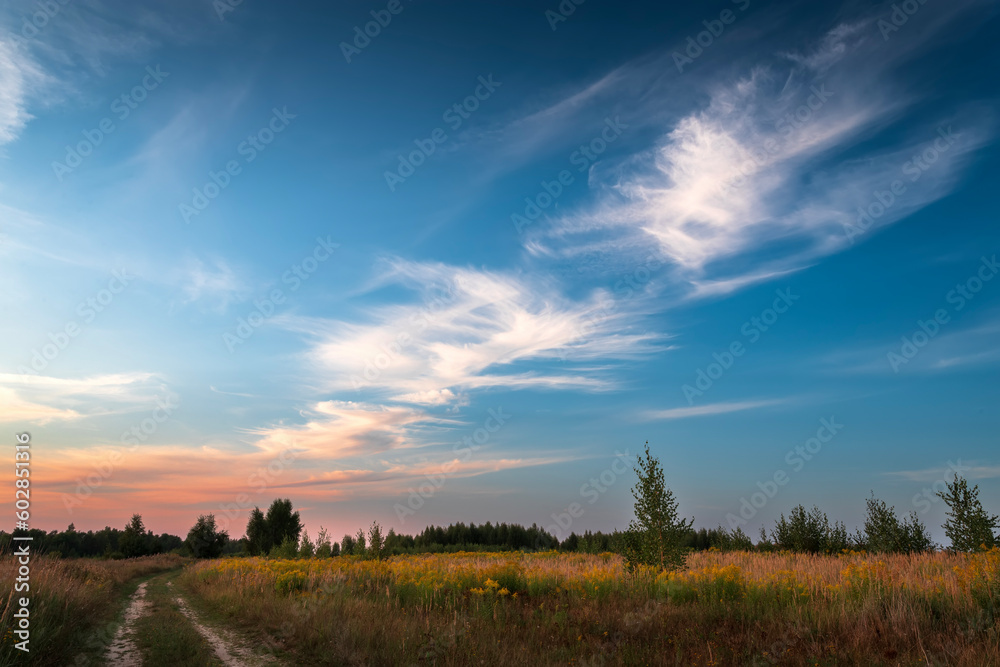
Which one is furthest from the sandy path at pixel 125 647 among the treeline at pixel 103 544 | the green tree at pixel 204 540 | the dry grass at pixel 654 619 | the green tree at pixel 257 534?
the green tree at pixel 204 540

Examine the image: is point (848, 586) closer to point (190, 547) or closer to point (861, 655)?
point (861, 655)

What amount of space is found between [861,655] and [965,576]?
485 cm

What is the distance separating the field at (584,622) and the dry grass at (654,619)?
0.04 m

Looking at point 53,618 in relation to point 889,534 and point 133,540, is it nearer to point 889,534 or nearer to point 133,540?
point 889,534

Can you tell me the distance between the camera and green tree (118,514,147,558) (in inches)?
2843

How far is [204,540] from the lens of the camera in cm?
7394

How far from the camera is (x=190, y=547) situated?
74.4m

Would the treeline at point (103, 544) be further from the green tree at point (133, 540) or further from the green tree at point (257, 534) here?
the green tree at point (257, 534)

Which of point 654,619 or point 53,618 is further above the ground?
point 53,618

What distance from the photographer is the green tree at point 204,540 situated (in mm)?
73500

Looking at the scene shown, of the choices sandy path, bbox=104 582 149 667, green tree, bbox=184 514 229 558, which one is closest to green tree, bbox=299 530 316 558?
sandy path, bbox=104 582 149 667

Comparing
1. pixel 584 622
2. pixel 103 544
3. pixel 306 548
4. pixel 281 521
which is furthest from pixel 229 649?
pixel 103 544

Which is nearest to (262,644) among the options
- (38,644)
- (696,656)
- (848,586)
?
(38,644)

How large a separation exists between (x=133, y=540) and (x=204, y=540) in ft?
32.7
